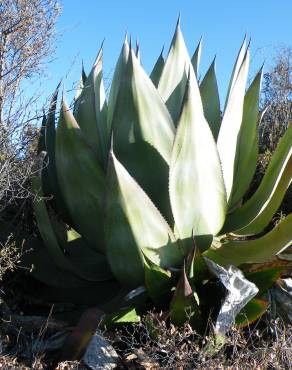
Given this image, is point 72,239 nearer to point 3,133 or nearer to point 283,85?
point 3,133

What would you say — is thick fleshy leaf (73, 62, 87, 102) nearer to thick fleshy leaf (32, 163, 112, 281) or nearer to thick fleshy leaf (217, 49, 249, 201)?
thick fleshy leaf (32, 163, 112, 281)

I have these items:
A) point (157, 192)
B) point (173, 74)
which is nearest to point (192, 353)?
point (157, 192)

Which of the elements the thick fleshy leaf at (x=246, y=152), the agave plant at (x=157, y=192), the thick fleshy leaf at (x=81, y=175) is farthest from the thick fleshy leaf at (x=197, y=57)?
the thick fleshy leaf at (x=81, y=175)

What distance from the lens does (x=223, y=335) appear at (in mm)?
2189

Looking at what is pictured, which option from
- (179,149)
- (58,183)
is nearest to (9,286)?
(58,183)

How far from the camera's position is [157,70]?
Result: 3.05 metres

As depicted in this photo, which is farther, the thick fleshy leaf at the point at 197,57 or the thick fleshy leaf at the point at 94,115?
the thick fleshy leaf at the point at 197,57

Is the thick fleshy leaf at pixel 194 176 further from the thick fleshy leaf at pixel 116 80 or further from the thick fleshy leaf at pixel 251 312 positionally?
the thick fleshy leaf at pixel 116 80

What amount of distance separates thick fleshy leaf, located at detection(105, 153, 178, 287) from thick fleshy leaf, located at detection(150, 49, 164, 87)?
0.89m

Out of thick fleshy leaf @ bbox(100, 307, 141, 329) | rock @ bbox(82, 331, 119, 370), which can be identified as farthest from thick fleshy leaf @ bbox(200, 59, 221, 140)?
rock @ bbox(82, 331, 119, 370)

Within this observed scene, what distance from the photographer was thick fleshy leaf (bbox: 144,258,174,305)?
2.28 metres

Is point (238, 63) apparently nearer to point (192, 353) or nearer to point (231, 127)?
point (231, 127)

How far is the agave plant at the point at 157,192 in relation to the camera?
231 cm

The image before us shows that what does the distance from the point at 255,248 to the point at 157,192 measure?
1.60 ft
